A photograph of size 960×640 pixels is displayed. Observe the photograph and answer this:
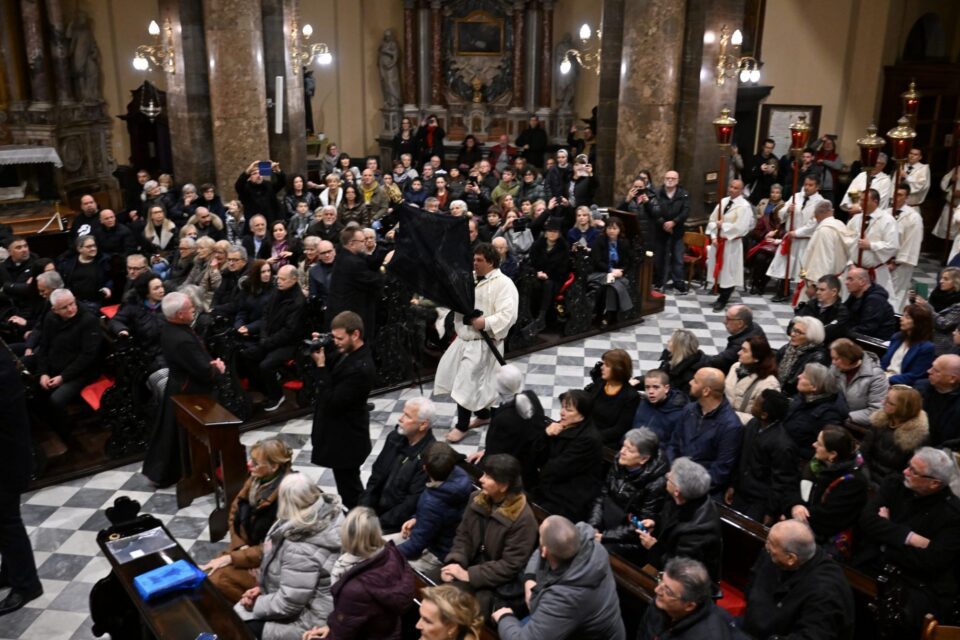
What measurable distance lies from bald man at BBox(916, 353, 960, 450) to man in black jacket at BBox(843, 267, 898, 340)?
2067mm

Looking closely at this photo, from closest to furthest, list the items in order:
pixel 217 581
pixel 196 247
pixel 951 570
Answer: pixel 951 570 → pixel 217 581 → pixel 196 247

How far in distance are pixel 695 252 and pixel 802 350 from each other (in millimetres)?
6402

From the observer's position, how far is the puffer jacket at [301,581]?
4.65 metres

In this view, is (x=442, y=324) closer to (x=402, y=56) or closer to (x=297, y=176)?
(x=297, y=176)

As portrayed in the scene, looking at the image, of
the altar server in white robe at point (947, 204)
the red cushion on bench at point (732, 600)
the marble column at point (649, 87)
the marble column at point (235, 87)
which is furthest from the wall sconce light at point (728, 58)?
the red cushion on bench at point (732, 600)

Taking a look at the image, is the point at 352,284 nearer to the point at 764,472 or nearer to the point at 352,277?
the point at 352,277

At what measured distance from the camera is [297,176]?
1318cm

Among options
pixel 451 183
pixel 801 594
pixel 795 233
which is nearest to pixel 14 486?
pixel 801 594

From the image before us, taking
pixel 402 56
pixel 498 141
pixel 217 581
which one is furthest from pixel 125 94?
pixel 217 581

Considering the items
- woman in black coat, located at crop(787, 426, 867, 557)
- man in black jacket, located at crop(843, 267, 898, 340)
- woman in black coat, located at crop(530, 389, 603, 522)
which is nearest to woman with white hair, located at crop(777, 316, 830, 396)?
man in black jacket, located at crop(843, 267, 898, 340)

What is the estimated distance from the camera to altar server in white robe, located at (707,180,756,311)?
39.9 feet

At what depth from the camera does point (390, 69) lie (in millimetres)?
21188

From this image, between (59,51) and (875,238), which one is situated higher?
(59,51)

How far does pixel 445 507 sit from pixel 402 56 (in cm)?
1783
